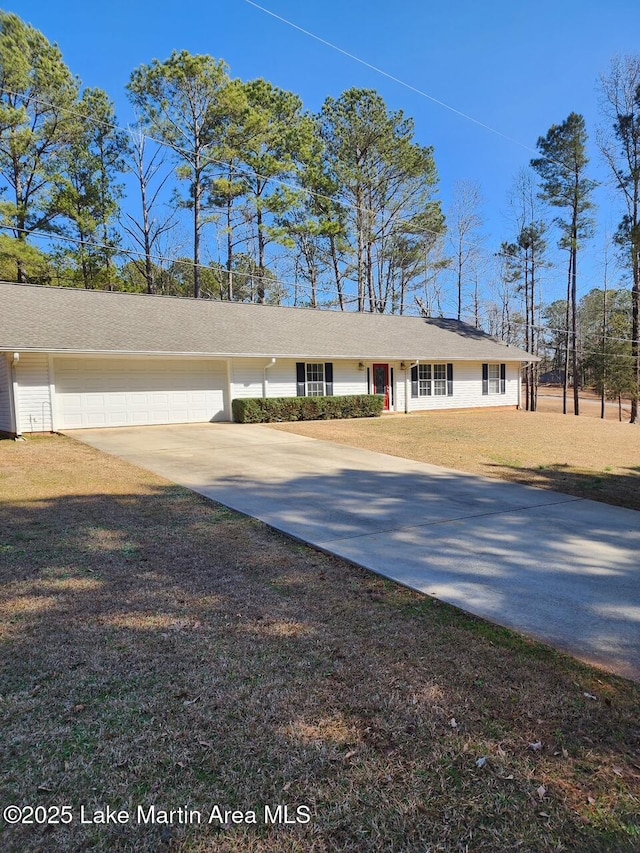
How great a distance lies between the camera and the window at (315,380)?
19.1 metres

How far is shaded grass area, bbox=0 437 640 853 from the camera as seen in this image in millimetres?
1831

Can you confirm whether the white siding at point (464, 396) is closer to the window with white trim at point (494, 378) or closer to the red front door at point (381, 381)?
the window with white trim at point (494, 378)

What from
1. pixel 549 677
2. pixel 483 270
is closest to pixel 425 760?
pixel 549 677

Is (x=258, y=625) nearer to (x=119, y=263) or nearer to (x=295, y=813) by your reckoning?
(x=295, y=813)

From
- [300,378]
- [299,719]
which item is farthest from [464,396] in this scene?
[299,719]

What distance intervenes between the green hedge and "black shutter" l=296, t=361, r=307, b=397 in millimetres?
1049

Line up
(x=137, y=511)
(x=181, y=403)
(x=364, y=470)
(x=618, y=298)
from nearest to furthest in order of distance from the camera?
(x=137, y=511) → (x=364, y=470) → (x=181, y=403) → (x=618, y=298)

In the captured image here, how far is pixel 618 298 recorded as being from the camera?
4691 centimetres

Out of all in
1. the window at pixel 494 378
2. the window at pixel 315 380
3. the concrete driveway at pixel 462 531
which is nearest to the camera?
the concrete driveway at pixel 462 531

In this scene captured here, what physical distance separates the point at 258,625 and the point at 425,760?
1.46 metres

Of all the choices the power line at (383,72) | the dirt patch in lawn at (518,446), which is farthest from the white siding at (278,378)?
the power line at (383,72)

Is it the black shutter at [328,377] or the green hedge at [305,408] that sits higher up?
the black shutter at [328,377]

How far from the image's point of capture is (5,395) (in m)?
14.3

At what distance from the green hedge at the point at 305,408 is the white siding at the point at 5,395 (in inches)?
246
